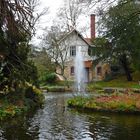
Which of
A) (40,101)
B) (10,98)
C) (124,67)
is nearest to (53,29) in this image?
(124,67)

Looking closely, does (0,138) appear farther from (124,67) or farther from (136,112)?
(124,67)

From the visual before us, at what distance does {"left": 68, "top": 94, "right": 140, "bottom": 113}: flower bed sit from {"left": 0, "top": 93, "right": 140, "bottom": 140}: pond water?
3.99 feet

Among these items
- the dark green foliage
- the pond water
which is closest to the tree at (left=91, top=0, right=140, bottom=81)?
the dark green foliage

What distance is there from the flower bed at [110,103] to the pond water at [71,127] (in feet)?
3.99

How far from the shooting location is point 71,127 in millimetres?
16250

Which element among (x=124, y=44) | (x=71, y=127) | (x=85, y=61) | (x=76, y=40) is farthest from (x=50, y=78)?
(x=71, y=127)

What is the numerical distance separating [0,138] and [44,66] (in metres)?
39.5

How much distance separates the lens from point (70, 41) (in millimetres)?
57344

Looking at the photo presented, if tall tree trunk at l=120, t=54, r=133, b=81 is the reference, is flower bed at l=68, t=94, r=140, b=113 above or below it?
below

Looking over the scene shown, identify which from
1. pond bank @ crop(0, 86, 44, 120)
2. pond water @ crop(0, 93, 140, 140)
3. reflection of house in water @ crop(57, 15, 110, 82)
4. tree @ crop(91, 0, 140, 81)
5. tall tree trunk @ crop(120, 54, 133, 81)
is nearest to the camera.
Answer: pond water @ crop(0, 93, 140, 140)

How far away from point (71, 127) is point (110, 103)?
716cm

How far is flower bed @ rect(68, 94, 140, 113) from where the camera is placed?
22.0m

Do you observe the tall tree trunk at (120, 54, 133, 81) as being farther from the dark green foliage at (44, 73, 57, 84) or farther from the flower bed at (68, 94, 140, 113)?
the flower bed at (68, 94, 140, 113)

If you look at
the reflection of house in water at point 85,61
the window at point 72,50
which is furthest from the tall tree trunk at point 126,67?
the window at point 72,50
